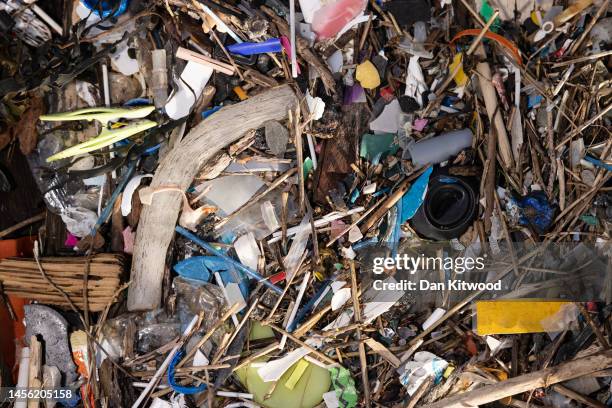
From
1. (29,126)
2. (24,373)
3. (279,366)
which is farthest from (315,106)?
(24,373)

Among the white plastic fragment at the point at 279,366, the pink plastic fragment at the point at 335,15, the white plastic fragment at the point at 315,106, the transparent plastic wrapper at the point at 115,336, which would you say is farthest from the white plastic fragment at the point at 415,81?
the transparent plastic wrapper at the point at 115,336

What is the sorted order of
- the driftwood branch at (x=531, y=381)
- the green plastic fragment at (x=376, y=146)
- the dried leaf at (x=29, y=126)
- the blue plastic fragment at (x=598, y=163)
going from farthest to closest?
the dried leaf at (x=29, y=126) < the green plastic fragment at (x=376, y=146) < the blue plastic fragment at (x=598, y=163) < the driftwood branch at (x=531, y=381)

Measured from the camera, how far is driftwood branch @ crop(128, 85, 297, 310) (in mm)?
2908

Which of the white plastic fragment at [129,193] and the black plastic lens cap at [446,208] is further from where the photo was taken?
the white plastic fragment at [129,193]

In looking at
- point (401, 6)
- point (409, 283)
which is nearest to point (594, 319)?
point (409, 283)

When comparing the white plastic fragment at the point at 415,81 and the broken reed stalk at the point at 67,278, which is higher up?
the white plastic fragment at the point at 415,81

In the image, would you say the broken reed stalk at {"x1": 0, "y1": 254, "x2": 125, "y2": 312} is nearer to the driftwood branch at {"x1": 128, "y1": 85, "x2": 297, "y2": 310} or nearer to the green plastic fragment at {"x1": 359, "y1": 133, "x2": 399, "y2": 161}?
the driftwood branch at {"x1": 128, "y1": 85, "x2": 297, "y2": 310}

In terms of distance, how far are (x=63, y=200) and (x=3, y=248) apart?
15.4 inches

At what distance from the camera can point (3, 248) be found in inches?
122

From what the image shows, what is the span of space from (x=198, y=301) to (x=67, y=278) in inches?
26.1

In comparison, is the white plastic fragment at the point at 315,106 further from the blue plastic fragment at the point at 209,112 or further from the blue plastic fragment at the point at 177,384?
the blue plastic fragment at the point at 177,384

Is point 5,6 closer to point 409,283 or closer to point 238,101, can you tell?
point 238,101

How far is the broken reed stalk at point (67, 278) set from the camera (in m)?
2.99

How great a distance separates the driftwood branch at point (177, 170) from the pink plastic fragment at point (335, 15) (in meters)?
0.34
